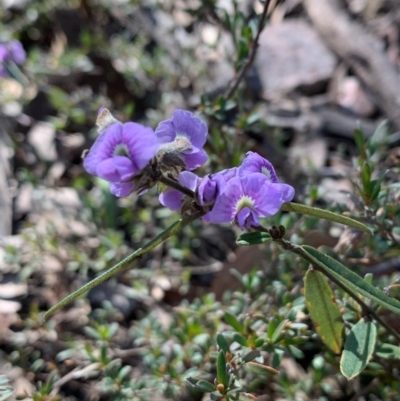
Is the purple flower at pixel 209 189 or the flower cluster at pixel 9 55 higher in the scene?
the flower cluster at pixel 9 55

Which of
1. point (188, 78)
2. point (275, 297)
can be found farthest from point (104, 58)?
point (275, 297)

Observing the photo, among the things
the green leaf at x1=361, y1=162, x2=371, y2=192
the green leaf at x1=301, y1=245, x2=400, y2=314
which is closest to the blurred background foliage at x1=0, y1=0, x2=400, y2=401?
the green leaf at x1=361, y1=162, x2=371, y2=192

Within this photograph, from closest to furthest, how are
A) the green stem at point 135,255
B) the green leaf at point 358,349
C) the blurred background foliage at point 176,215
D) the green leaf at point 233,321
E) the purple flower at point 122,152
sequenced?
the purple flower at point 122,152 < the green stem at point 135,255 < the green leaf at point 358,349 < the green leaf at point 233,321 < the blurred background foliage at point 176,215

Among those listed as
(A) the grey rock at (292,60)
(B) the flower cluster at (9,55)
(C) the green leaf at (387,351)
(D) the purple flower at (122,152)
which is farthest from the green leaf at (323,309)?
(B) the flower cluster at (9,55)

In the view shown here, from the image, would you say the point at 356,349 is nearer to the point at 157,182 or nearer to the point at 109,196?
the point at 157,182

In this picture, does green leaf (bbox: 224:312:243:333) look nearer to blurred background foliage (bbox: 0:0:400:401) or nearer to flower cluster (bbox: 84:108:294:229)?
blurred background foliage (bbox: 0:0:400:401)

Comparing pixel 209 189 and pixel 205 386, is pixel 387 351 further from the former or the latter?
pixel 209 189

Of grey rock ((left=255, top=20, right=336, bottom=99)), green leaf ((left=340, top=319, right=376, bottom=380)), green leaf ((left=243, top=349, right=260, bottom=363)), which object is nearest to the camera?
green leaf ((left=340, top=319, right=376, bottom=380))

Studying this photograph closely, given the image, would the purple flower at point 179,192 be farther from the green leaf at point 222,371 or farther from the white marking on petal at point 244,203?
the green leaf at point 222,371
